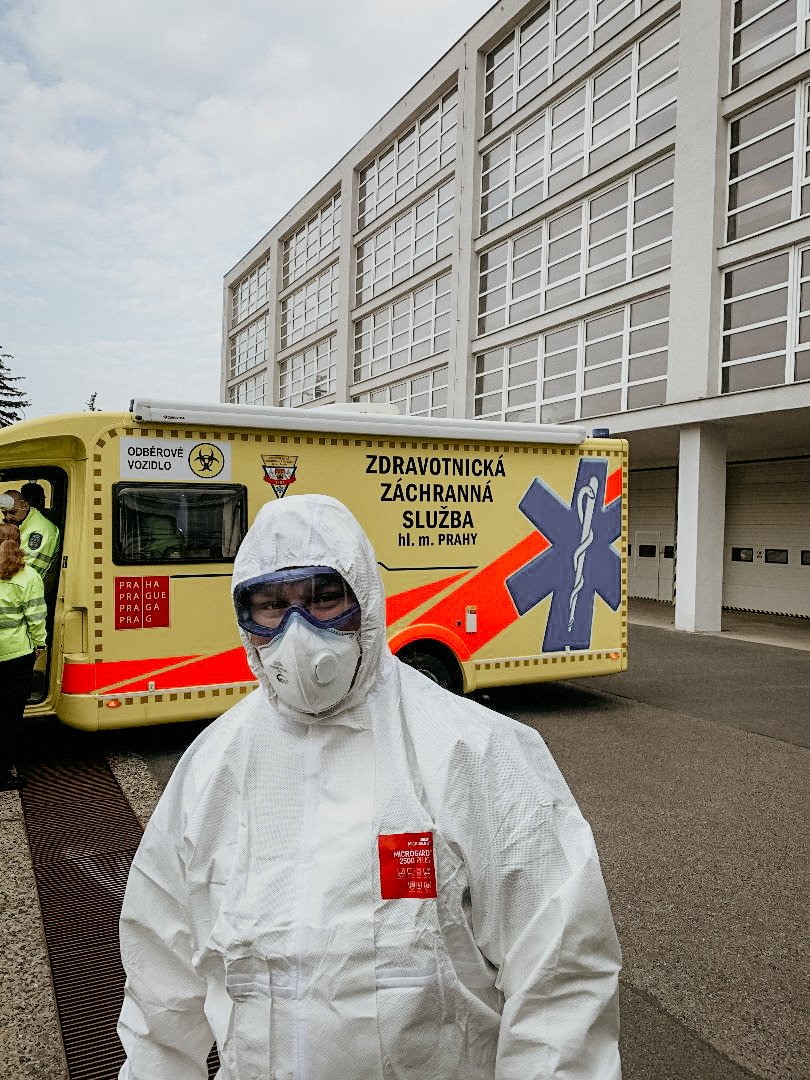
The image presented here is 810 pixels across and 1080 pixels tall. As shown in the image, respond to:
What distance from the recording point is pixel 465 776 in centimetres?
164

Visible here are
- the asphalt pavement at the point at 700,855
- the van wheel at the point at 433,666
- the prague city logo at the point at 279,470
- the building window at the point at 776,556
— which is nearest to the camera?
the asphalt pavement at the point at 700,855

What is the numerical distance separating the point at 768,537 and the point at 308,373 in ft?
73.5

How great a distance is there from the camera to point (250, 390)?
143ft

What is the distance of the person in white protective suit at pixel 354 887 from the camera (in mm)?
1524

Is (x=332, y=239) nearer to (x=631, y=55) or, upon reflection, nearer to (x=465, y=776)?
(x=631, y=55)

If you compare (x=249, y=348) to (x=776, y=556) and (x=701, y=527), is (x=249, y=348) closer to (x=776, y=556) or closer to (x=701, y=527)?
(x=776, y=556)

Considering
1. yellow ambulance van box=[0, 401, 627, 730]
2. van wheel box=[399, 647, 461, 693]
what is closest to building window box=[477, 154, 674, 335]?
yellow ambulance van box=[0, 401, 627, 730]

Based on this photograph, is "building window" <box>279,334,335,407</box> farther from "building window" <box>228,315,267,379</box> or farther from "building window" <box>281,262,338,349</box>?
"building window" <box>228,315,267,379</box>

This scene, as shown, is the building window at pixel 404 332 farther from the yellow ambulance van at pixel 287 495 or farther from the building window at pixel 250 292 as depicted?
the yellow ambulance van at pixel 287 495

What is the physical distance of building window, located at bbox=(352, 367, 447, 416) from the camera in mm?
25547

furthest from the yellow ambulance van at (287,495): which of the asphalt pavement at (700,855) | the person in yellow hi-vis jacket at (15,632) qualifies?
the asphalt pavement at (700,855)

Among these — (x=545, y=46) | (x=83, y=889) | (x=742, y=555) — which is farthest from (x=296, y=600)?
(x=545, y=46)

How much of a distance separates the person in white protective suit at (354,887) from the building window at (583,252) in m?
17.1

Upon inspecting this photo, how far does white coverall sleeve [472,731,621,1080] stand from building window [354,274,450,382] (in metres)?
24.3
